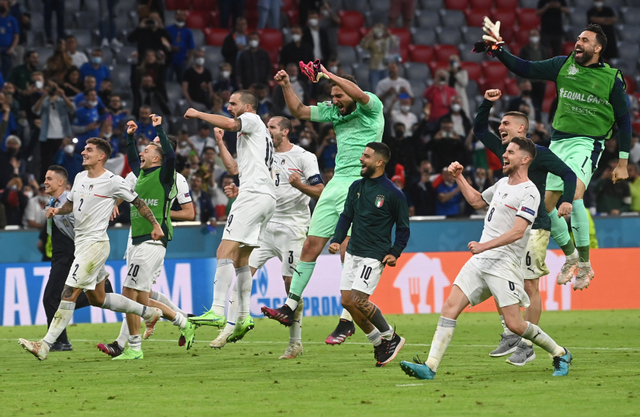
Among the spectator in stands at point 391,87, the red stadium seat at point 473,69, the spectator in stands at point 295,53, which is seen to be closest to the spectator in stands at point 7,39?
the spectator in stands at point 295,53

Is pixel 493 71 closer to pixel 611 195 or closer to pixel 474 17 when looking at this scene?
pixel 474 17

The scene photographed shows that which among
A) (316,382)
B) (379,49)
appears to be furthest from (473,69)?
(316,382)

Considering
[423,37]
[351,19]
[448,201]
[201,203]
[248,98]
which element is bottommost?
[448,201]

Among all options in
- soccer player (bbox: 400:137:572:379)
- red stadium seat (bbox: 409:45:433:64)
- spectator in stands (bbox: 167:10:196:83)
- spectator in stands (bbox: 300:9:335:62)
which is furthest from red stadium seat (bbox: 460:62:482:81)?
soccer player (bbox: 400:137:572:379)

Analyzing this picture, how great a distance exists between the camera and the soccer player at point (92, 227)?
11.0 meters

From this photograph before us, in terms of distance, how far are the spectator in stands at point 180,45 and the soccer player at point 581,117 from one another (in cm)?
1287

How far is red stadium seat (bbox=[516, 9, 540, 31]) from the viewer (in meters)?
28.0

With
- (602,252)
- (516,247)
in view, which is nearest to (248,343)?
(516,247)

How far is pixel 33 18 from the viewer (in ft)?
78.0

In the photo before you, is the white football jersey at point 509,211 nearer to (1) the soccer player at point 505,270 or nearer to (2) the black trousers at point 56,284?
(1) the soccer player at point 505,270

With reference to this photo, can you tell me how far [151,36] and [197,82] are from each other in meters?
1.45

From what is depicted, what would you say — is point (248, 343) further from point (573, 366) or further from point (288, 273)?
point (573, 366)

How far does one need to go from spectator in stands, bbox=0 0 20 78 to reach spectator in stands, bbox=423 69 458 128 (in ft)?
30.3

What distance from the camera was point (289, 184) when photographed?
41.1 ft
